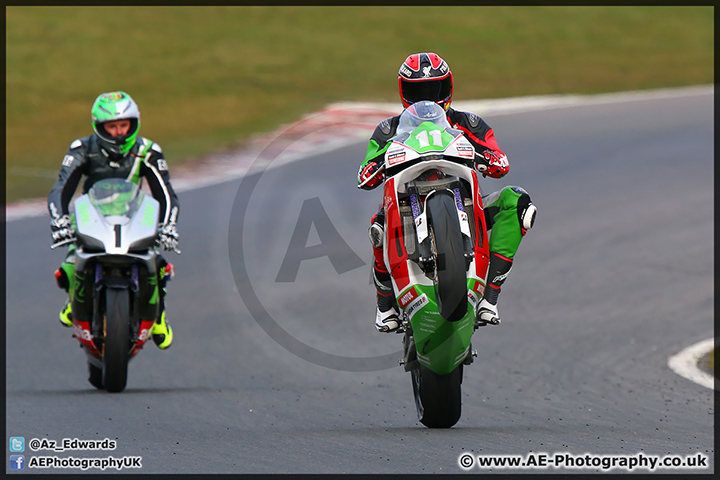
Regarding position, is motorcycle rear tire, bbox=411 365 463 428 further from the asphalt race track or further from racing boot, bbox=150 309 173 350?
racing boot, bbox=150 309 173 350

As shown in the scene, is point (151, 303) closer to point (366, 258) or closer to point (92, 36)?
point (366, 258)

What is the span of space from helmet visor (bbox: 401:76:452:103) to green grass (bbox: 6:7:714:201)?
44.9ft

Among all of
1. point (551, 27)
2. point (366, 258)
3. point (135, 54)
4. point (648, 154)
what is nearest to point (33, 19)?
point (135, 54)

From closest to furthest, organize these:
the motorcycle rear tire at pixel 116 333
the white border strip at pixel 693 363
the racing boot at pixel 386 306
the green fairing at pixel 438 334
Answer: the green fairing at pixel 438 334 → the racing boot at pixel 386 306 → the motorcycle rear tire at pixel 116 333 → the white border strip at pixel 693 363

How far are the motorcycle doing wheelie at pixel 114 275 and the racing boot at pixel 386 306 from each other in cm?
218

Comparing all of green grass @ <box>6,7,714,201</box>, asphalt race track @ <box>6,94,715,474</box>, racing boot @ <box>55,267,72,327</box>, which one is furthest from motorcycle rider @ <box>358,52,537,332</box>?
green grass @ <box>6,7,714,201</box>

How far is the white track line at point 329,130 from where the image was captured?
1795cm

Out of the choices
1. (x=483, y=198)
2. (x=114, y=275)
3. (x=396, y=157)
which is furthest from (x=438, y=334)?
(x=114, y=275)

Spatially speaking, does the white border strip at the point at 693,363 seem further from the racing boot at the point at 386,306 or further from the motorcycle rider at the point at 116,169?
the motorcycle rider at the point at 116,169

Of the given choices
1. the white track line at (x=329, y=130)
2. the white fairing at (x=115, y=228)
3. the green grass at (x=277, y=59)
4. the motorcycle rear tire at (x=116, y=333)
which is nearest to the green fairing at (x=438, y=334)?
the motorcycle rear tire at (x=116, y=333)

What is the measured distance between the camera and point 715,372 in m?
9.51

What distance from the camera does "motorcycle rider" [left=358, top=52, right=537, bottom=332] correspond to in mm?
6516

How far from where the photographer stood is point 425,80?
22.0 ft

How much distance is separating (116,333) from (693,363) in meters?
5.08
